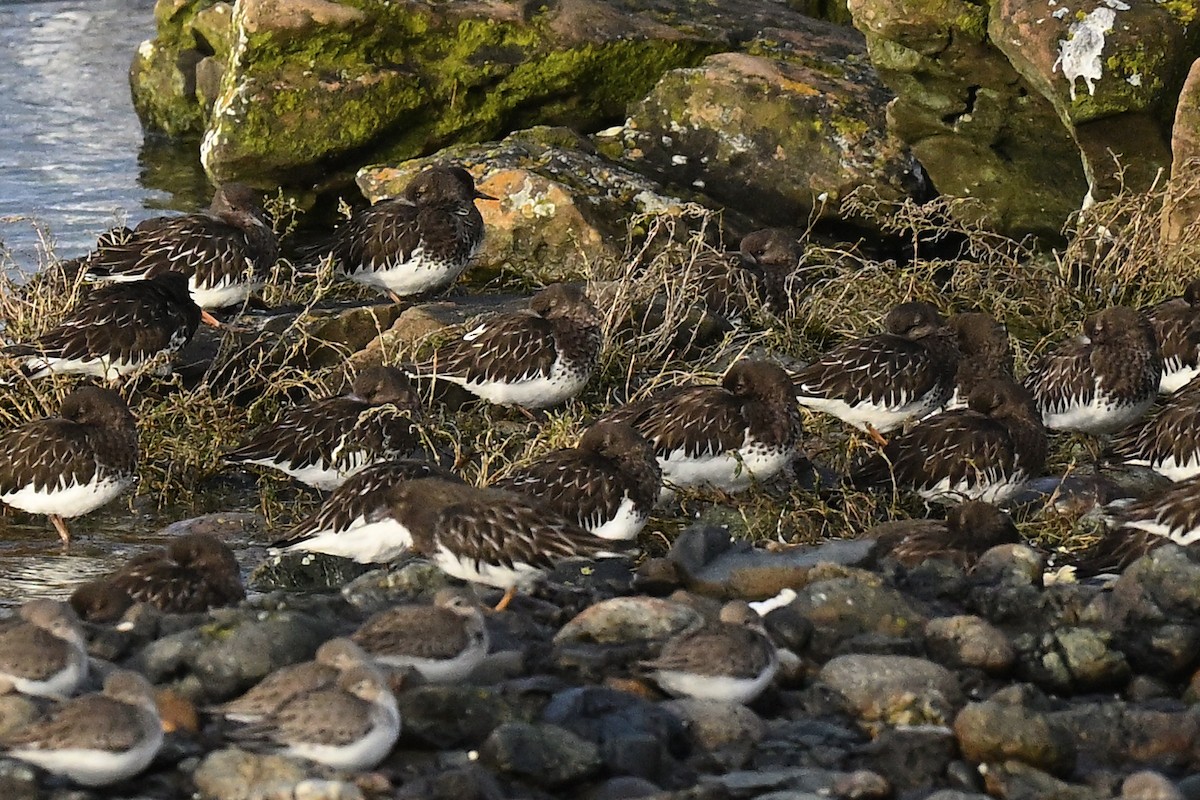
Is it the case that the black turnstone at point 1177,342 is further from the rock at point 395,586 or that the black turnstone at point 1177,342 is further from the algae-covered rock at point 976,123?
the rock at point 395,586

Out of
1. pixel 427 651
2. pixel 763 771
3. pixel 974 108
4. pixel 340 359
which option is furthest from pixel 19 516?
pixel 974 108

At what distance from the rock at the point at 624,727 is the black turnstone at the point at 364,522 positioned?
6.55ft

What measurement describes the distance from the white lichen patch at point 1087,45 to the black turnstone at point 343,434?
5.18m

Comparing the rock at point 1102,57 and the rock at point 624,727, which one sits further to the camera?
the rock at point 1102,57

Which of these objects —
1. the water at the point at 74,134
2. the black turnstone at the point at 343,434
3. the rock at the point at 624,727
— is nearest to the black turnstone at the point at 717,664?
the rock at the point at 624,727

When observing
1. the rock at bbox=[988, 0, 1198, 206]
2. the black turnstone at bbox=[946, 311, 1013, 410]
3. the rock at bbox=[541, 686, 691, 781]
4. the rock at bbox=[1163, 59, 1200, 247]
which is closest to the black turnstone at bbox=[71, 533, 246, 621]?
the rock at bbox=[541, 686, 691, 781]

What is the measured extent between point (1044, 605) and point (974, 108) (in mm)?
7206

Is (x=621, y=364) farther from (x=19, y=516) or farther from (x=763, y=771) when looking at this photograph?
(x=763, y=771)

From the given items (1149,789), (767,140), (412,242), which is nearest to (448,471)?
(412,242)

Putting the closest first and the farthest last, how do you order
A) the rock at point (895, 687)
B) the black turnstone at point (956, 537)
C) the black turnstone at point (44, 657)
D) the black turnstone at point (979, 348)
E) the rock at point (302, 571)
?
1. the black turnstone at point (44, 657)
2. the rock at point (895, 687)
3. the black turnstone at point (956, 537)
4. the rock at point (302, 571)
5. the black turnstone at point (979, 348)

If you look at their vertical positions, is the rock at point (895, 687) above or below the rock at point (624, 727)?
below

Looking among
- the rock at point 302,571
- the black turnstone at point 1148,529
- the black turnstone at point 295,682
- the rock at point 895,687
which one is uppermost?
the black turnstone at point 295,682

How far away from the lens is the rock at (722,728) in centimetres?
590

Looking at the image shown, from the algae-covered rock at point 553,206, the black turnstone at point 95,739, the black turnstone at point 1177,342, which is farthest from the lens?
the algae-covered rock at point 553,206
